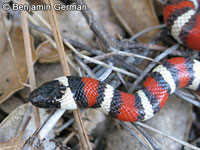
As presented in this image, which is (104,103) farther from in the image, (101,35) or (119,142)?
(101,35)

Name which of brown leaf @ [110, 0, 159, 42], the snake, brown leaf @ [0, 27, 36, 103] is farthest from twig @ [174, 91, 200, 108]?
brown leaf @ [0, 27, 36, 103]

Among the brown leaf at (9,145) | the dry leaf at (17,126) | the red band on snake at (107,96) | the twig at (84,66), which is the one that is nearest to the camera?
the brown leaf at (9,145)

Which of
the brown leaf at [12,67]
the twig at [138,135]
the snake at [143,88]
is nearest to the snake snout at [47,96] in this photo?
the snake at [143,88]

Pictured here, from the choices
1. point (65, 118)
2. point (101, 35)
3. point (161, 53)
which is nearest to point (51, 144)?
point (65, 118)

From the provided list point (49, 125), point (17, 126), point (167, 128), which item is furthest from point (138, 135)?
point (17, 126)

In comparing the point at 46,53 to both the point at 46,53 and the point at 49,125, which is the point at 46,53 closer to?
the point at 46,53

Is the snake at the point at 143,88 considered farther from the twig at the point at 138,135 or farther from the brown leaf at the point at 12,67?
the brown leaf at the point at 12,67
